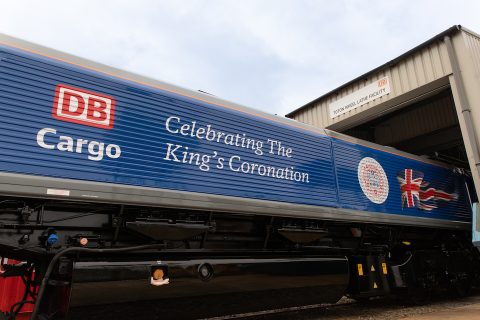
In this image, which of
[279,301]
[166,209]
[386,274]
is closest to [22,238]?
[166,209]

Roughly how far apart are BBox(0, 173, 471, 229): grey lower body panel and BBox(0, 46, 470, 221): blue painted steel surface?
0.07 meters

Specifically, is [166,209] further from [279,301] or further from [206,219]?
[279,301]

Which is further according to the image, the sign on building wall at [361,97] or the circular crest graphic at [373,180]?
the sign on building wall at [361,97]

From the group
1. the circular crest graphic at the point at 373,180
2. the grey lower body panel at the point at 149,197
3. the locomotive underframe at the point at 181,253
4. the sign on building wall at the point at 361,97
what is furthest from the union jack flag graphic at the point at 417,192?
the sign on building wall at the point at 361,97

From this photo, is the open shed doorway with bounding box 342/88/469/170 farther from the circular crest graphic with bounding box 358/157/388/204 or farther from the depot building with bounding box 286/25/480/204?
the circular crest graphic with bounding box 358/157/388/204

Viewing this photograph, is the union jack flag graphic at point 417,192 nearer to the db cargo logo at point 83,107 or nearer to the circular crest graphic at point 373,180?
the circular crest graphic at point 373,180

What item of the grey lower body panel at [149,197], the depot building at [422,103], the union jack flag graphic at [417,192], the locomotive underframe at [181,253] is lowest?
the locomotive underframe at [181,253]

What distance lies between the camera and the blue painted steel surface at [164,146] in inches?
129

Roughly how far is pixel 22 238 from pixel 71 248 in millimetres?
452

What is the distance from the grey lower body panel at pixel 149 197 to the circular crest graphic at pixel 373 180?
666 millimetres

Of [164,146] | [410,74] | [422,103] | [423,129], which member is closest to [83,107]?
[164,146]

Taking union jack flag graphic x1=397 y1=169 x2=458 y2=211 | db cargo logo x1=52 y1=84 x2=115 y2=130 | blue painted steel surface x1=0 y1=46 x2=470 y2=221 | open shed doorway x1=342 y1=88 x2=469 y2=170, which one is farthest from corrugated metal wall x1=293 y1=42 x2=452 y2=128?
db cargo logo x1=52 y1=84 x2=115 y2=130

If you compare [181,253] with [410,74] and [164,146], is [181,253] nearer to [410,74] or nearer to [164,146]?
[164,146]

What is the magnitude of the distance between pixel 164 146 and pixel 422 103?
32.1 ft
